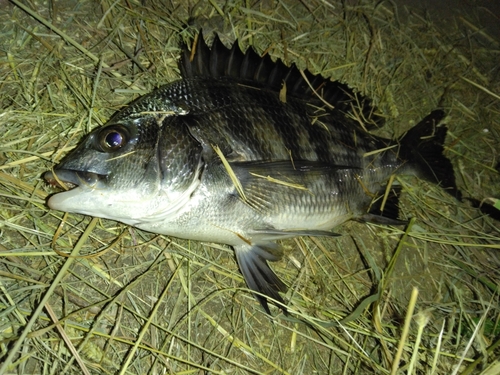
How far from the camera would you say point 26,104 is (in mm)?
2361

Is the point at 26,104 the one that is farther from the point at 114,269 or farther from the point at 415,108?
the point at 415,108

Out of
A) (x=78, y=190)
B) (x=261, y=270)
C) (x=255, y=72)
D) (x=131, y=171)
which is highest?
(x=255, y=72)

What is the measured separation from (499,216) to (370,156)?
1402 millimetres

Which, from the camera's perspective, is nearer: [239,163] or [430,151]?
[239,163]

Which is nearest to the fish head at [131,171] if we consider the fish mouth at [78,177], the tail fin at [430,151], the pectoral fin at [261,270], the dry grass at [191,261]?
the fish mouth at [78,177]

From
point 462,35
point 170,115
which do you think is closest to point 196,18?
point 170,115

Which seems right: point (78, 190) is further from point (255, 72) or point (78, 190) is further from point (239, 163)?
point (255, 72)

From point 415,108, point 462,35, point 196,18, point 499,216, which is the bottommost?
point 499,216

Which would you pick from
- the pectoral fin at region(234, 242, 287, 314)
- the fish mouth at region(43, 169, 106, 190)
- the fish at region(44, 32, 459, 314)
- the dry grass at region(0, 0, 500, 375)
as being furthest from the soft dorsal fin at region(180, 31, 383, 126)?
the pectoral fin at region(234, 242, 287, 314)

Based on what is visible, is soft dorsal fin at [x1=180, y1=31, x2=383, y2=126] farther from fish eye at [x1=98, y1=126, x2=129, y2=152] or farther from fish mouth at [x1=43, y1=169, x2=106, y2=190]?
fish mouth at [x1=43, y1=169, x2=106, y2=190]

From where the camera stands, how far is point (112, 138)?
1.90 m

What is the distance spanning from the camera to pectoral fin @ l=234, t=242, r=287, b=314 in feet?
7.54

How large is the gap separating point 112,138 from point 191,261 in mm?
911

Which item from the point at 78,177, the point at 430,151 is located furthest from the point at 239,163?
the point at 430,151
